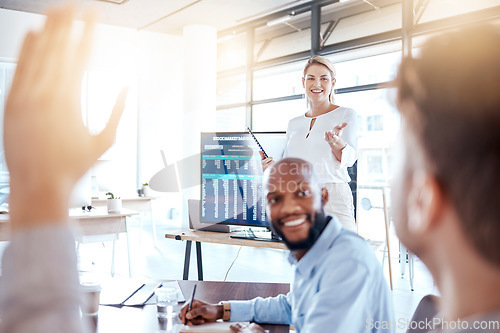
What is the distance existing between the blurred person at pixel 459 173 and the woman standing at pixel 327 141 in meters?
2.04

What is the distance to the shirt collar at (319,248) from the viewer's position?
1.19m

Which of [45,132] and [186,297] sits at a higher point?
[45,132]

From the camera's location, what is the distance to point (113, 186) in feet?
24.9

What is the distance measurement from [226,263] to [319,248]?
14.3 feet

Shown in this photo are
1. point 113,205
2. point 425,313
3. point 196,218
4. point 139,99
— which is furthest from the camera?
point 139,99

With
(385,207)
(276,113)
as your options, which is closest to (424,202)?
(385,207)

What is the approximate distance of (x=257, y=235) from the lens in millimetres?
2617

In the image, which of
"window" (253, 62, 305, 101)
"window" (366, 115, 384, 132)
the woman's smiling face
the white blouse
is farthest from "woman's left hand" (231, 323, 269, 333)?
"window" (253, 62, 305, 101)

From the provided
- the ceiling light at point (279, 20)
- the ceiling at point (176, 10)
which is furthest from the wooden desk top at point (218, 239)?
the ceiling light at point (279, 20)

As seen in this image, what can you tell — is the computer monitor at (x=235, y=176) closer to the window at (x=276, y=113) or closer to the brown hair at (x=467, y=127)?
the brown hair at (x=467, y=127)

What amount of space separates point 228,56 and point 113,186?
3076mm

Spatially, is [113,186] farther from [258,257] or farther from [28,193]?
[28,193]

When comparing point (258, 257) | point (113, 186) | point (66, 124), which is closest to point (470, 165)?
point (66, 124)

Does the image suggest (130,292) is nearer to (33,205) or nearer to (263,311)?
(263,311)
